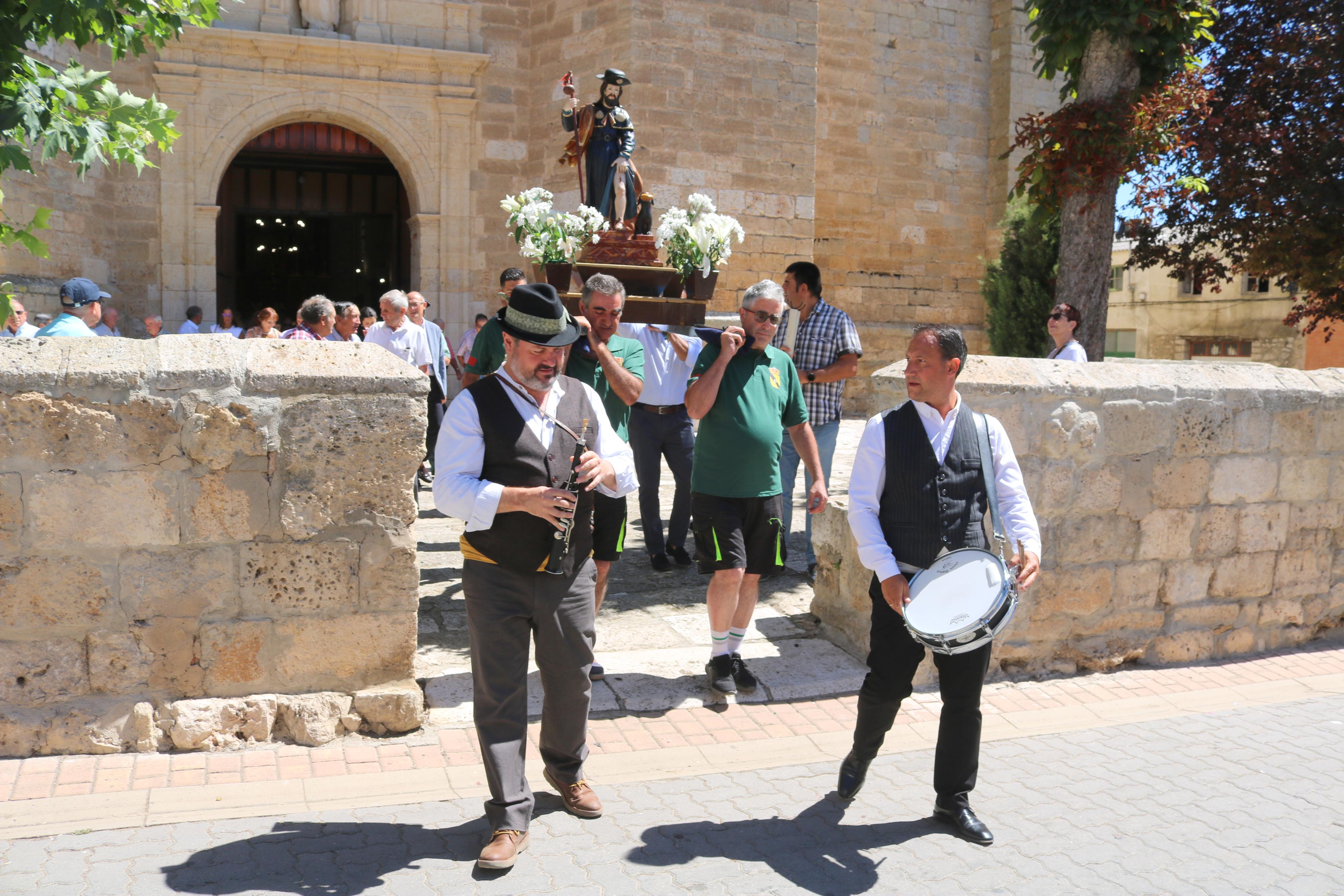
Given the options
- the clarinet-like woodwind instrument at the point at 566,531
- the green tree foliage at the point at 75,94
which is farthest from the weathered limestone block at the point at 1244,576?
the green tree foliage at the point at 75,94

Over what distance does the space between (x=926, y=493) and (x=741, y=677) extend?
1.66m

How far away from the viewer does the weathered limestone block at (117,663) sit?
3887mm

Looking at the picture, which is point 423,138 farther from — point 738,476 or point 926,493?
point 926,493

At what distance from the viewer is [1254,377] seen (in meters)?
5.61

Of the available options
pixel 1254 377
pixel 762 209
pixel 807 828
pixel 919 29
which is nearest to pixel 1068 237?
pixel 1254 377

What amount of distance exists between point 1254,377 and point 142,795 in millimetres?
5642

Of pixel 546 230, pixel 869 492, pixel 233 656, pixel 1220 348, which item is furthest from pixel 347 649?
pixel 1220 348

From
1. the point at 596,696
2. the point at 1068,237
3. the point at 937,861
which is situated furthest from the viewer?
the point at 1068,237

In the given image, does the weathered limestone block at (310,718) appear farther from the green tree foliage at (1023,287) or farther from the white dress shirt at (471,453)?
the green tree foliage at (1023,287)

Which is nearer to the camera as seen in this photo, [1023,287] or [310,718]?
[310,718]

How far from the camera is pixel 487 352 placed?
5.40m

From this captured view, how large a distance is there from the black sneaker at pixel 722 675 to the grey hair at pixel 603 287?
1701 millimetres

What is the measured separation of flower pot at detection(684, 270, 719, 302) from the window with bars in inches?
1091

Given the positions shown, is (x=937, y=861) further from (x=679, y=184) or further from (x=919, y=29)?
(x=919, y=29)
